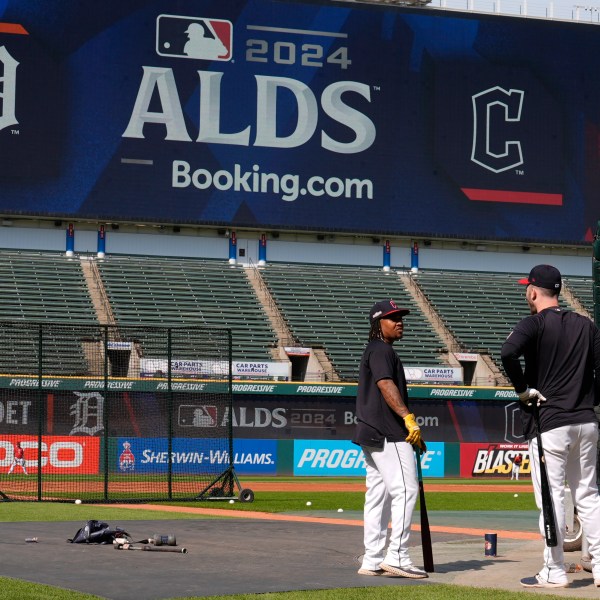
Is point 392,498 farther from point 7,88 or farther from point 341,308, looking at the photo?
point 341,308

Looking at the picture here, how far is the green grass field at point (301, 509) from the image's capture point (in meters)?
8.18

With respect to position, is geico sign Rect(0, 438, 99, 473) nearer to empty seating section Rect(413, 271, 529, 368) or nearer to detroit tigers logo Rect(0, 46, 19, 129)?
detroit tigers logo Rect(0, 46, 19, 129)

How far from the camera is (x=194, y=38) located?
44.1 m

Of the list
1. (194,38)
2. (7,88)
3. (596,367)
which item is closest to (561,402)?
(596,367)

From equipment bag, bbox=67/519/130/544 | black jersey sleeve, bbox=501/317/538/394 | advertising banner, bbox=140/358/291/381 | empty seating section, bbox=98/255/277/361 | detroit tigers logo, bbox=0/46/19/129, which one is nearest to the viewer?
black jersey sleeve, bbox=501/317/538/394

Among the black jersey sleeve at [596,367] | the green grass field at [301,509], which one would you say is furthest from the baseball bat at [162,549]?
the black jersey sleeve at [596,367]

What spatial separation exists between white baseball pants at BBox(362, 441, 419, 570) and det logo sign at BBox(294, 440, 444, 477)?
27486mm

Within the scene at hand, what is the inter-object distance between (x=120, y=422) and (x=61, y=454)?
135 centimetres

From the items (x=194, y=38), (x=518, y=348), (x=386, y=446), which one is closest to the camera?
(x=518, y=348)

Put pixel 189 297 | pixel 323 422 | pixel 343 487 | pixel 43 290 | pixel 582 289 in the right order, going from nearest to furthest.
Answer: pixel 343 487, pixel 323 422, pixel 43 290, pixel 189 297, pixel 582 289

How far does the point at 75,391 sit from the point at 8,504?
6.55 metres

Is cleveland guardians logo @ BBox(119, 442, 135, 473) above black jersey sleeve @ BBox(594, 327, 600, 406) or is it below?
below

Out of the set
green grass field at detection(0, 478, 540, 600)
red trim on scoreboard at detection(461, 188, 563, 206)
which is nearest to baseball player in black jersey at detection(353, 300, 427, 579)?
green grass field at detection(0, 478, 540, 600)

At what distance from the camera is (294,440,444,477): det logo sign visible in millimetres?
37219
